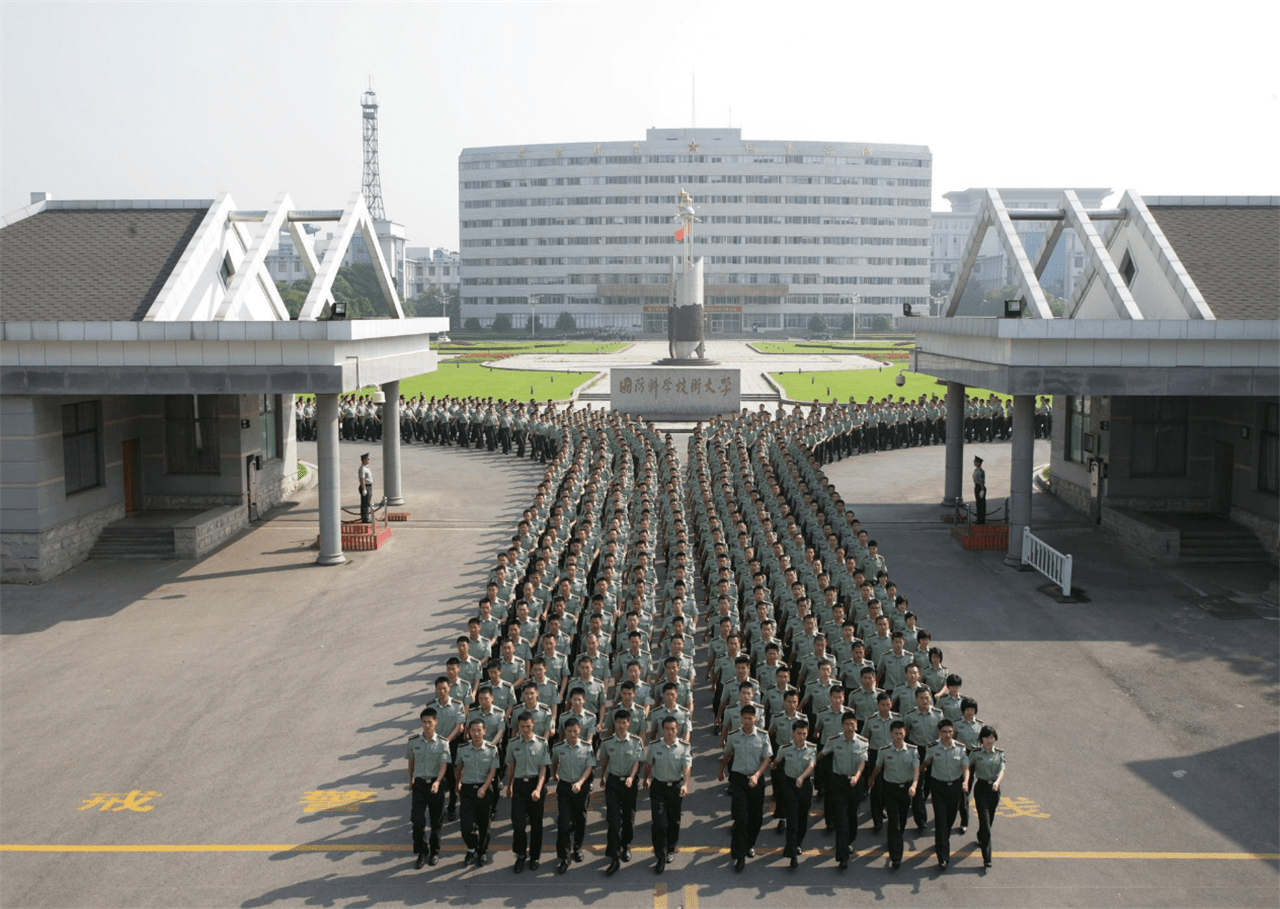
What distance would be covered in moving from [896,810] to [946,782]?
45 centimetres

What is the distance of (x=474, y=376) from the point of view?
57.7 meters

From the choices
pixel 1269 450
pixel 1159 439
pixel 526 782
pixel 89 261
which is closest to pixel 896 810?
pixel 526 782

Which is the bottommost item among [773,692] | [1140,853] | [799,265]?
[1140,853]

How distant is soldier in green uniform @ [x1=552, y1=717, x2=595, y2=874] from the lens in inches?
338

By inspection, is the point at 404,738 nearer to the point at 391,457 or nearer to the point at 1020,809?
the point at 1020,809

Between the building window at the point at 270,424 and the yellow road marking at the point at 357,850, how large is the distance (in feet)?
49.9

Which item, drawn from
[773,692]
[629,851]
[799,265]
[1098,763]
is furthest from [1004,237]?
[799,265]

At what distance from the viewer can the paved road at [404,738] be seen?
8.49m

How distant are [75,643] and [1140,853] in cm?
1278

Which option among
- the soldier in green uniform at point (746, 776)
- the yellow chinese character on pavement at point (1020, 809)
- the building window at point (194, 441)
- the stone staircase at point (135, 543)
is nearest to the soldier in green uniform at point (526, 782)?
the soldier in green uniform at point (746, 776)

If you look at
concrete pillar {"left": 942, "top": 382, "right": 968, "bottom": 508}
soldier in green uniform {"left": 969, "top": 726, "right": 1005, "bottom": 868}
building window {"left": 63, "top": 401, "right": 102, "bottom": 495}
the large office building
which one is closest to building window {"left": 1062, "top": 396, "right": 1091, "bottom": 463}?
concrete pillar {"left": 942, "top": 382, "right": 968, "bottom": 508}

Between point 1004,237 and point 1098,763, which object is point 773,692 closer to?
point 1098,763

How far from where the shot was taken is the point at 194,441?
22.3 m

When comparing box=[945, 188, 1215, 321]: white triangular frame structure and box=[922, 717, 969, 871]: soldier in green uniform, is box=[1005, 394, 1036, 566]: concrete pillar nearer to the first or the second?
box=[945, 188, 1215, 321]: white triangular frame structure
